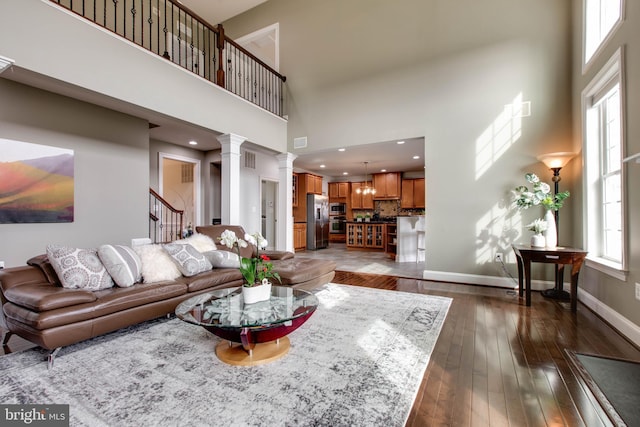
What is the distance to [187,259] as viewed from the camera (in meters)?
3.27

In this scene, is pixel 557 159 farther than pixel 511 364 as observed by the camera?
Yes

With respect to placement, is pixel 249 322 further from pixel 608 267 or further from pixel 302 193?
pixel 302 193

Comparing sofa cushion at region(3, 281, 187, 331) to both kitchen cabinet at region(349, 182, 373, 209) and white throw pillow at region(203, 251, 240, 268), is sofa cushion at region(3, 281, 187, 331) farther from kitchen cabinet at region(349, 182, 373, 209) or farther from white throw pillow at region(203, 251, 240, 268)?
kitchen cabinet at region(349, 182, 373, 209)

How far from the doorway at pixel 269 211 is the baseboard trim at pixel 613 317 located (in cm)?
672

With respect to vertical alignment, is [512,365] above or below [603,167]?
below

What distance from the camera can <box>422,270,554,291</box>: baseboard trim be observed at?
14.1ft

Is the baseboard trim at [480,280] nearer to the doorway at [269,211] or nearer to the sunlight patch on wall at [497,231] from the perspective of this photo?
the sunlight patch on wall at [497,231]

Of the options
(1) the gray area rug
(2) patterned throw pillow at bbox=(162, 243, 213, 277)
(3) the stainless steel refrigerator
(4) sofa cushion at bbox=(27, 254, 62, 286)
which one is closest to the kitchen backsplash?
(3) the stainless steel refrigerator

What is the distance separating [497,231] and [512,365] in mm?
2847

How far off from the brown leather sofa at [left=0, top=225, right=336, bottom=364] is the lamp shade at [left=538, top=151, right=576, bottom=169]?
4581 mm

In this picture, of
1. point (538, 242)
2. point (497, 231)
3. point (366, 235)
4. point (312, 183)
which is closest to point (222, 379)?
point (538, 242)

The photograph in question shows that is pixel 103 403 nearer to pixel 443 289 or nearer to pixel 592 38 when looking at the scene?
pixel 443 289

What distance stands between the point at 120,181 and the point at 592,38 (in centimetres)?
681

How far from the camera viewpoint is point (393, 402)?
1.68 m
